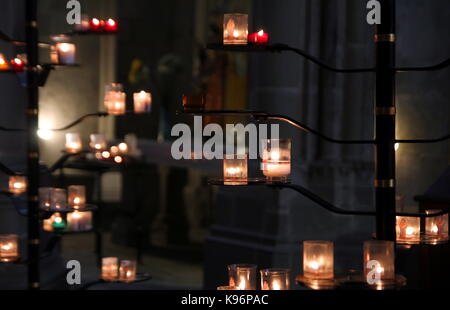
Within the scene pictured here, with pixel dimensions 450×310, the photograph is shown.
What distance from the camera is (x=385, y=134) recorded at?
452 cm

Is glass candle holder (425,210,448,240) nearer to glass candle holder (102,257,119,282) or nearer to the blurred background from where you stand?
the blurred background

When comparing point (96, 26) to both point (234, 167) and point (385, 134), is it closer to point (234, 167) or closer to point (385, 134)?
point (234, 167)

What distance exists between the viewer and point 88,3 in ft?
40.7

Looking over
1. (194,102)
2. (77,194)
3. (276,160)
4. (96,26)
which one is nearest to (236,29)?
(194,102)

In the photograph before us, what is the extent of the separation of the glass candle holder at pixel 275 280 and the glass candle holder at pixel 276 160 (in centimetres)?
46

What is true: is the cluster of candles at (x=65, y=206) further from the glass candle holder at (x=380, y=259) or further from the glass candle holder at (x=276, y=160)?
the glass candle holder at (x=380, y=259)

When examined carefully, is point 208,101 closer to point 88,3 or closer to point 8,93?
point 88,3

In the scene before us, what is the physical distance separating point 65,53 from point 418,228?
3.20 m

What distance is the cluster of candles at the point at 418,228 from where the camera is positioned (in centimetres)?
478

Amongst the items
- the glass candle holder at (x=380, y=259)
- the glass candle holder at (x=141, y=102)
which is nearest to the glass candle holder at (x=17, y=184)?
the glass candle holder at (x=141, y=102)
